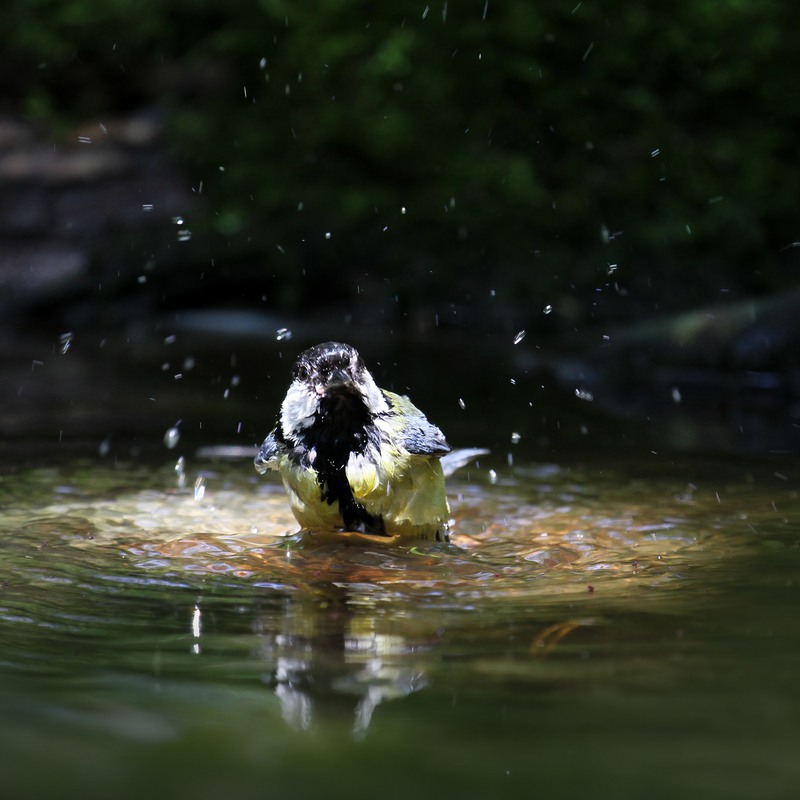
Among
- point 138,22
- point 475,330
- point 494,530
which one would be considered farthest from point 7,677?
point 138,22

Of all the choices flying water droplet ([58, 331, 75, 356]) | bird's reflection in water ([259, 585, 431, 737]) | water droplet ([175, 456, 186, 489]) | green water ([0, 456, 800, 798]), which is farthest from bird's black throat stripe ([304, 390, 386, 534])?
flying water droplet ([58, 331, 75, 356])

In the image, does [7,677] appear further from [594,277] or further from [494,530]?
[594,277]

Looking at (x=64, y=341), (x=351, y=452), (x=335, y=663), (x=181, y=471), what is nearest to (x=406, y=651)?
(x=335, y=663)

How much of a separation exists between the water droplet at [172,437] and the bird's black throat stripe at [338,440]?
1.98 m

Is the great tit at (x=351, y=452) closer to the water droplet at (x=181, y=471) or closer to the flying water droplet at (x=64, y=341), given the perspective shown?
the water droplet at (x=181, y=471)

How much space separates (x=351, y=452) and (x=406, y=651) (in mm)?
1009

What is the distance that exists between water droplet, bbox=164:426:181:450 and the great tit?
6.11ft

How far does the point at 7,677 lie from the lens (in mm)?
2121

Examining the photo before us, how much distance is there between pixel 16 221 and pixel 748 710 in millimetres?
9974

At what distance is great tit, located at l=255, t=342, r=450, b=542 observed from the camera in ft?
10.6

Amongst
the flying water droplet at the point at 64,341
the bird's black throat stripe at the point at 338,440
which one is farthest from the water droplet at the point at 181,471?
the flying water droplet at the point at 64,341

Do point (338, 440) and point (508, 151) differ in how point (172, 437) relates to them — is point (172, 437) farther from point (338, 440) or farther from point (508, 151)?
point (508, 151)

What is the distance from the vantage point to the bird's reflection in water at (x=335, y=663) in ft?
6.30

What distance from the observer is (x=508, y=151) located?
395 inches
